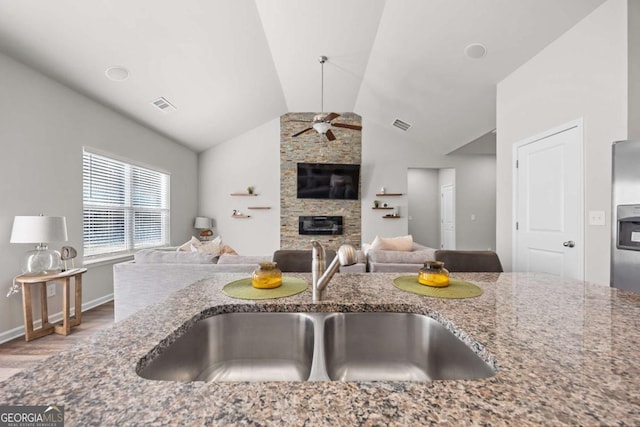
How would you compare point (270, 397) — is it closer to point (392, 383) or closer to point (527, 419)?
point (392, 383)

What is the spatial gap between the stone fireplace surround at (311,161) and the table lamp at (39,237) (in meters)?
3.81

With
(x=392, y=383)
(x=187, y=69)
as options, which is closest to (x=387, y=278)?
(x=392, y=383)

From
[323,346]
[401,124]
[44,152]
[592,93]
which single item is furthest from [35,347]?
[401,124]

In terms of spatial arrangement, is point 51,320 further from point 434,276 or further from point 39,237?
point 434,276

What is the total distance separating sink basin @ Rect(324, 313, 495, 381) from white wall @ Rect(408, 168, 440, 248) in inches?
265

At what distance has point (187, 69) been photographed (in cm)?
330

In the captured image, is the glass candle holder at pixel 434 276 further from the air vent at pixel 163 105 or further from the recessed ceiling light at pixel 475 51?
the air vent at pixel 163 105

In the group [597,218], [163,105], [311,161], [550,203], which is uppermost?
[163,105]

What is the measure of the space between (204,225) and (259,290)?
5.20 m

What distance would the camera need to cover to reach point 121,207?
4.03 meters

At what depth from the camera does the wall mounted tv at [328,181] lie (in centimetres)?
597


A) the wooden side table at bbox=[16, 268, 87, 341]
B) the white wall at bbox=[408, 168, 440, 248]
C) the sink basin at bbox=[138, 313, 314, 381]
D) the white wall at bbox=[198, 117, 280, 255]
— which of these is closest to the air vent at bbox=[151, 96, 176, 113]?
the white wall at bbox=[198, 117, 280, 255]

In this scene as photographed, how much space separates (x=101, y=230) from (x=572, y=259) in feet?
17.0

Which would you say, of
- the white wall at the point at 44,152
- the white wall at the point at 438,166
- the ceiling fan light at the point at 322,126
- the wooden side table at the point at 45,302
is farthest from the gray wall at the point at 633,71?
the white wall at the point at 44,152
